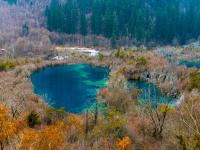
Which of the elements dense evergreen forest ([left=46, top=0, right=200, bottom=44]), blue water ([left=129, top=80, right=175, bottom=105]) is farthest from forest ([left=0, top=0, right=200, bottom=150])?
dense evergreen forest ([left=46, top=0, right=200, bottom=44])

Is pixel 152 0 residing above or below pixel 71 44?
above

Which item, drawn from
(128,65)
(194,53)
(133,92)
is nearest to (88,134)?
(133,92)

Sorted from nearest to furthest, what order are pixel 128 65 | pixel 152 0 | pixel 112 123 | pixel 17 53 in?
pixel 112 123
pixel 128 65
pixel 17 53
pixel 152 0

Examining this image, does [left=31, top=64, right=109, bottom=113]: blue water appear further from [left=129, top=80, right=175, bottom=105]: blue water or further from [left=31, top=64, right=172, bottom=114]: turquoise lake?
[left=129, top=80, right=175, bottom=105]: blue water

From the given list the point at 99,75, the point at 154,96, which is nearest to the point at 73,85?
the point at 99,75

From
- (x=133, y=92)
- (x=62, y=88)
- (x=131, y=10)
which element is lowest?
(x=62, y=88)

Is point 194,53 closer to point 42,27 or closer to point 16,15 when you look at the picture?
point 42,27

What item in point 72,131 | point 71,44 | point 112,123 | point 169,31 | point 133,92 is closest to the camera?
point 72,131
